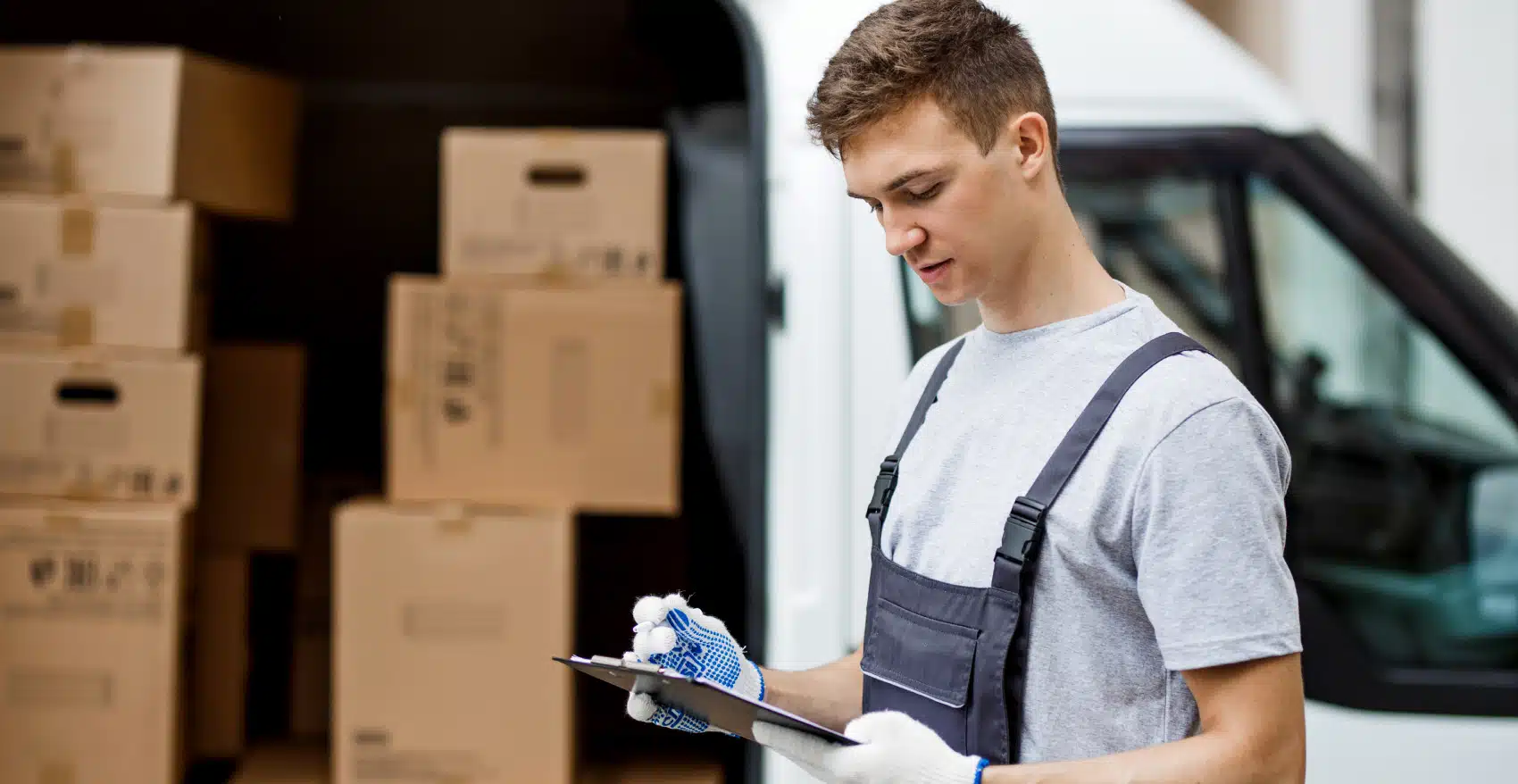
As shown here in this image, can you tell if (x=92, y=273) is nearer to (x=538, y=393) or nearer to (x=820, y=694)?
(x=538, y=393)

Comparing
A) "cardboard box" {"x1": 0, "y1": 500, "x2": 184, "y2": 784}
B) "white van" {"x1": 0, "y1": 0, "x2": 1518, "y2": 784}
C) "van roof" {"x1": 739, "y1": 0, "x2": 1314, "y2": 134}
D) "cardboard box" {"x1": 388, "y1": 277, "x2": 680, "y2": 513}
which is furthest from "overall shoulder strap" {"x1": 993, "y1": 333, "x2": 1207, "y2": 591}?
"cardboard box" {"x1": 0, "y1": 500, "x2": 184, "y2": 784}

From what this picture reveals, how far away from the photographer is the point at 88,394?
2518 mm

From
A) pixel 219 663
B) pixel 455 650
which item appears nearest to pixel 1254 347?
pixel 455 650

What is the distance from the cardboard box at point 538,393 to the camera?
2.10 metres

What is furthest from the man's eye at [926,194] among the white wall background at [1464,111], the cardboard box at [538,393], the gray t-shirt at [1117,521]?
the white wall background at [1464,111]

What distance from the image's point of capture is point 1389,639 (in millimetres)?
1728

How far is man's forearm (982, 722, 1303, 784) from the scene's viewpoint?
836 millimetres

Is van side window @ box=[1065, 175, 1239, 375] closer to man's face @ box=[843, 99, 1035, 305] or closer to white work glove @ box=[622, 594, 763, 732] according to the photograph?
man's face @ box=[843, 99, 1035, 305]

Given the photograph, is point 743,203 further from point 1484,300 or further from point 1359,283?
point 1484,300

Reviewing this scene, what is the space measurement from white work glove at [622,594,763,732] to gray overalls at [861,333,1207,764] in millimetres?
126

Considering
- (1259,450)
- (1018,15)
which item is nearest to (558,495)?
(1018,15)

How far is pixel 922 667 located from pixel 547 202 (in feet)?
4.42

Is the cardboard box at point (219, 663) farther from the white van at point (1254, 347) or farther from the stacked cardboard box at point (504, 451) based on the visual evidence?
the white van at point (1254, 347)

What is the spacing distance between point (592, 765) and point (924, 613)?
5.38ft
